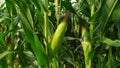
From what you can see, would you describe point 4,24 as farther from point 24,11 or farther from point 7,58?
point 24,11

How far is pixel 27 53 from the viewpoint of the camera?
98cm

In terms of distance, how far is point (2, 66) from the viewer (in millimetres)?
1106

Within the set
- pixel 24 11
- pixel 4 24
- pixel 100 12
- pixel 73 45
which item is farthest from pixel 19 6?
pixel 73 45

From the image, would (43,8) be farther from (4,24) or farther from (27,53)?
(4,24)

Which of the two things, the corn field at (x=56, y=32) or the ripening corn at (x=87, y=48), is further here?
the ripening corn at (x=87, y=48)

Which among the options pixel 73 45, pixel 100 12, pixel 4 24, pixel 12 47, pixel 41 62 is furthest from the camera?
pixel 73 45

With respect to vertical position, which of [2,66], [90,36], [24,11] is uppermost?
[24,11]

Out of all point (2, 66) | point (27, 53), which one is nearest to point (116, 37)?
point (27, 53)

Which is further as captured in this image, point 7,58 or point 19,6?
point 7,58

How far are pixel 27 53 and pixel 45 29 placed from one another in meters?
0.18

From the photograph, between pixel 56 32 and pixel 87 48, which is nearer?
pixel 56 32

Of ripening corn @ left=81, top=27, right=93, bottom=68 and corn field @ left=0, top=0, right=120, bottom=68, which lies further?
ripening corn @ left=81, top=27, right=93, bottom=68

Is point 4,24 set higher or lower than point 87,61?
higher

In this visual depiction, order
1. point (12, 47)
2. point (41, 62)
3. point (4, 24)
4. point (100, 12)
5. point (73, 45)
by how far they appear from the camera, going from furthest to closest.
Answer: point (73, 45) → point (4, 24) → point (12, 47) → point (100, 12) → point (41, 62)
